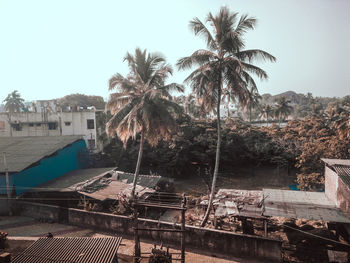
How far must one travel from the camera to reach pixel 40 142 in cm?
2438

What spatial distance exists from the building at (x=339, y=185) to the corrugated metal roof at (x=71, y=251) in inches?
435

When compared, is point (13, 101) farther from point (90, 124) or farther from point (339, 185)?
point (339, 185)

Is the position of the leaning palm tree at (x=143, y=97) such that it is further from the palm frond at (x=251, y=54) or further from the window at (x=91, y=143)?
the window at (x=91, y=143)

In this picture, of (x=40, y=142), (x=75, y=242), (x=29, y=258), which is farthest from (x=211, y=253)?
(x=40, y=142)

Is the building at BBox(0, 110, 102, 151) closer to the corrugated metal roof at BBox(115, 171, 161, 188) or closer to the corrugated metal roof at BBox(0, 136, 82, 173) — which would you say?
the corrugated metal roof at BBox(0, 136, 82, 173)

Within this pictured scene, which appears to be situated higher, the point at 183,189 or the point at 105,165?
the point at 105,165

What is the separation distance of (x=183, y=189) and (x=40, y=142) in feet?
51.2

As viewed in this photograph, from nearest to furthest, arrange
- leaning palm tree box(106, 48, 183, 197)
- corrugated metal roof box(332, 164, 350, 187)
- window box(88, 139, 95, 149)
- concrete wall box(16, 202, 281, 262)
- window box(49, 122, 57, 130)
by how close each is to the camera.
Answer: concrete wall box(16, 202, 281, 262) < corrugated metal roof box(332, 164, 350, 187) < leaning palm tree box(106, 48, 183, 197) < window box(88, 139, 95, 149) < window box(49, 122, 57, 130)

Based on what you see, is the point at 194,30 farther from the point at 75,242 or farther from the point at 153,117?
the point at 75,242

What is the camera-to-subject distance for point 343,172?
40.7 ft

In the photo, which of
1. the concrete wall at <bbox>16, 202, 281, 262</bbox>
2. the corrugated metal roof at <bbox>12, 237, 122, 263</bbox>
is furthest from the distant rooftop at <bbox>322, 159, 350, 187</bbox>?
the corrugated metal roof at <bbox>12, 237, 122, 263</bbox>

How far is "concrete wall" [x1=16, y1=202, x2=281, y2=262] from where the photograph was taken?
11.5 m

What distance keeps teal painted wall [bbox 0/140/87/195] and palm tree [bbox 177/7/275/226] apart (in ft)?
47.9

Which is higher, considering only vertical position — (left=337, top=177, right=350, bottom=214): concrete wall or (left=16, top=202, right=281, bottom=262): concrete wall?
(left=337, top=177, right=350, bottom=214): concrete wall
